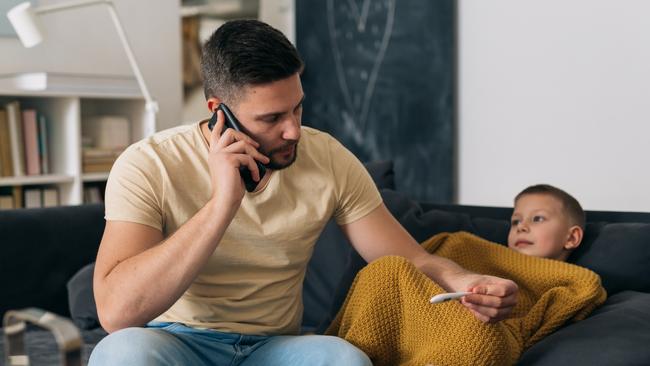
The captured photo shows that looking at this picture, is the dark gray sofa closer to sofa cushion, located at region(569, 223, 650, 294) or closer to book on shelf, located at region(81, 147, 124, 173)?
sofa cushion, located at region(569, 223, 650, 294)

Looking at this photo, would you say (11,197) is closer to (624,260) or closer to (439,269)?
(439,269)

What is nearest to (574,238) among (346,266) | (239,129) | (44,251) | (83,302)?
(346,266)

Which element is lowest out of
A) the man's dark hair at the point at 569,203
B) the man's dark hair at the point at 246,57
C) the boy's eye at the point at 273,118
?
the man's dark hair at the point at 569,203

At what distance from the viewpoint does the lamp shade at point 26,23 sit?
338 centimetres

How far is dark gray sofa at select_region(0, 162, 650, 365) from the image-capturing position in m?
1.87

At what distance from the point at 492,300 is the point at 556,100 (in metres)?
2.16

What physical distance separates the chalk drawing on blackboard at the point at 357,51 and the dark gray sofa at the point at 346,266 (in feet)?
5.70

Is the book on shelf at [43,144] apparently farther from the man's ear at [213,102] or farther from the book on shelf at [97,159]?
the man's ear at [213,102]

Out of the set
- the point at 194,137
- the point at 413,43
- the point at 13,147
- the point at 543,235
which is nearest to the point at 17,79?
the point at 13,147

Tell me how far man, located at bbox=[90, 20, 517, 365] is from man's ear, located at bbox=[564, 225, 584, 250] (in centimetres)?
45

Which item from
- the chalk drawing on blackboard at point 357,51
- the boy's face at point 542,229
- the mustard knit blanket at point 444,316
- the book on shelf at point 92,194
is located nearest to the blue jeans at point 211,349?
the mustard knit blanket at point 444,316

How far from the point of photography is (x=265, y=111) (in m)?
1.82

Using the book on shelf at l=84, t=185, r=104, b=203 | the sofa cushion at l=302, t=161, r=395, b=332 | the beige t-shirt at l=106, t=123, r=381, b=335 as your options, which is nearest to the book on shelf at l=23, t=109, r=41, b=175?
the book on shelf at l=84, t=185, r=104, b=203

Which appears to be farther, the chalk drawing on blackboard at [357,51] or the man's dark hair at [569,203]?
the chalk drawing on blackboard at [357,51]
